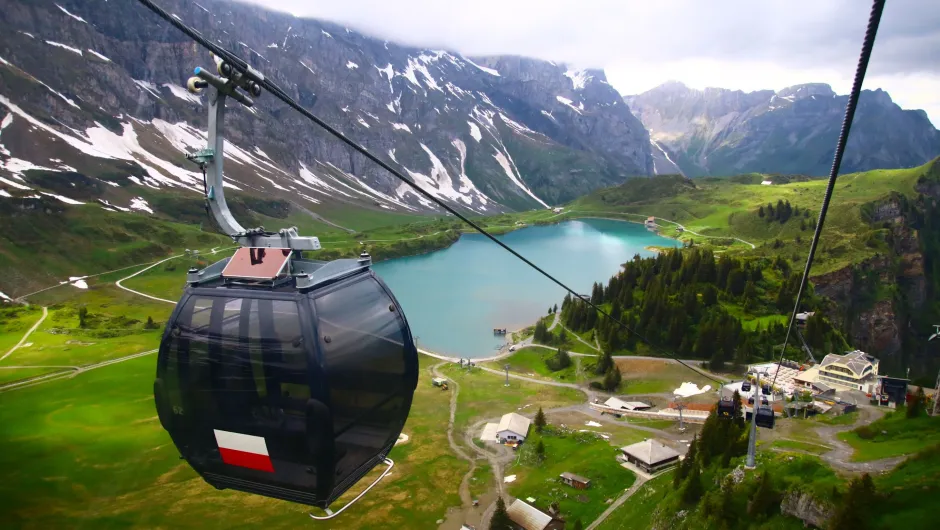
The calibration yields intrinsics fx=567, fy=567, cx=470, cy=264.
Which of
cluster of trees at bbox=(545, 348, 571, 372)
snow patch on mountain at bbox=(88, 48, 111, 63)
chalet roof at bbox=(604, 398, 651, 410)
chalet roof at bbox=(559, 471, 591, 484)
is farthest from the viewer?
snow patch on mountain at bbox=(88, 48, 111, 63)

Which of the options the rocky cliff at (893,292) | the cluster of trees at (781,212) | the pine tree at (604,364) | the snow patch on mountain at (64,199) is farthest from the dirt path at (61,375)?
the cluster of trees at (781,212)

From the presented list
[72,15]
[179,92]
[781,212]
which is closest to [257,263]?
[781,212]

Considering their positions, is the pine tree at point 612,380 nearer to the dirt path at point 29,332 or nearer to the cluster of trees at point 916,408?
the cluster of trees at point 916,408

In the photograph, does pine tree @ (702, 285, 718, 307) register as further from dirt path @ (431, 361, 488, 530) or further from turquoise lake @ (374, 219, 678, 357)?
dirt path @ (431, 361, 488, 530)

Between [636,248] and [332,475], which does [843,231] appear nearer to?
[636,248]

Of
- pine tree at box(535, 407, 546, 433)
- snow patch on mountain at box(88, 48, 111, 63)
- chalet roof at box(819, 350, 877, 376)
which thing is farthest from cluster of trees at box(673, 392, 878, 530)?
snow patch on mountain at box(88, 48, 111, 63)

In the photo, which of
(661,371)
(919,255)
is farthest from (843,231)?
(661,371)
